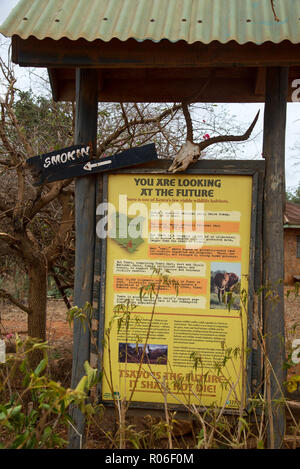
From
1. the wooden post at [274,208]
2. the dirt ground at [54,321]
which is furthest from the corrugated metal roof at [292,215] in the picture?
the wooden post at [274,208]

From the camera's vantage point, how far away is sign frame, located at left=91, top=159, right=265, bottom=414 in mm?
3736

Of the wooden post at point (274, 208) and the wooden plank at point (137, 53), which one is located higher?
the wooden plank at point (137, 53)

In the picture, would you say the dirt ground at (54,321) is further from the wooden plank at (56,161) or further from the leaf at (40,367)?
the leaf at (40,367)

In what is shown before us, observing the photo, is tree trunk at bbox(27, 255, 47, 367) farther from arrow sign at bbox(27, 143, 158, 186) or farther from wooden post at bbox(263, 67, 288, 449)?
wooden post at bbox(263, 67, 288, 449)

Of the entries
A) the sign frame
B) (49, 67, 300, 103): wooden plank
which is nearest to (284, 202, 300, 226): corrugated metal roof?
(49, 67, 300, 103): wooden plank

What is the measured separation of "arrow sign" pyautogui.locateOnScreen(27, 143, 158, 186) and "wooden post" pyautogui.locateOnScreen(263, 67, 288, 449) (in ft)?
2.98

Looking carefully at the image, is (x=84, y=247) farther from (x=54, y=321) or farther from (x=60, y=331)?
(x=54, y=321)

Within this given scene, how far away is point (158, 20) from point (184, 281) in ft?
6.27

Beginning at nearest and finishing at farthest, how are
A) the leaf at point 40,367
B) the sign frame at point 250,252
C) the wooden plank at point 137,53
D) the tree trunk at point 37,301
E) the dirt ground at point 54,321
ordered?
the leaf at point 40,367 → the wooden plank at point 137,53 → the sign frame at point 250,252 → the tree trunk at point 37,301 → the dirt ground at point 54,321

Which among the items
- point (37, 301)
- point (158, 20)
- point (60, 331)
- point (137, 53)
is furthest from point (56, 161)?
point (60, 331)

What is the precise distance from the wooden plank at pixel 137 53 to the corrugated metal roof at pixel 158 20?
117 millimetres

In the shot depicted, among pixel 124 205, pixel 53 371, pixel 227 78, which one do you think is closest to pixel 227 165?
pixel 124 205

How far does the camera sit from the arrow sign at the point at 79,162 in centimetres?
383

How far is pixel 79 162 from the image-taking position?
3.96m
